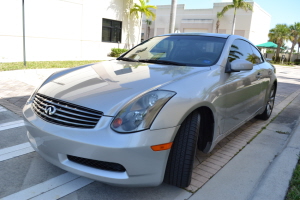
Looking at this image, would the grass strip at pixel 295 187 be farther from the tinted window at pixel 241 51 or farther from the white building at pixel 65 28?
the white building at pixel 65 28

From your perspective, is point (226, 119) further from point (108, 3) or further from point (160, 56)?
point (108, 3)

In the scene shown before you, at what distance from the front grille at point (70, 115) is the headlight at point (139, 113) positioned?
7.1 inches

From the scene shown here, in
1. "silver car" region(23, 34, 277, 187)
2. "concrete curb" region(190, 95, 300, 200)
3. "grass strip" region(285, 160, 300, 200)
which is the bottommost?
"concrete curb" region(190, 95, 300, 200)

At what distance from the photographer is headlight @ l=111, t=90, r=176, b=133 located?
6.68 feet

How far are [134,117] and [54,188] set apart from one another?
42.6 inches

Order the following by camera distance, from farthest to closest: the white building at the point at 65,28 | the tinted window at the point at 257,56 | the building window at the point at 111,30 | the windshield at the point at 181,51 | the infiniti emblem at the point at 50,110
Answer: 1. the building window at the point at 111,30
2. the white building at the point at 65,28
3. the tinted window at the point at 257,56
4. the windshield at the point at 181,51
5. the infiniti emblem at the point at 50,110

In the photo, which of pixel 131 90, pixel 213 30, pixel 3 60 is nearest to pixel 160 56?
pixel 131 90

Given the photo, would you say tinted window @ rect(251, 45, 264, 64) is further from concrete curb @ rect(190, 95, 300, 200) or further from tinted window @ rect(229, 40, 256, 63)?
concrete curb @ rect(190, 95, 300, 200)

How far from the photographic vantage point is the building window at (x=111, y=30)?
1714 centimetres

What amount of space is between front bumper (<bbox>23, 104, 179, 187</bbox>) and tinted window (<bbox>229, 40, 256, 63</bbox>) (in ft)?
5.69

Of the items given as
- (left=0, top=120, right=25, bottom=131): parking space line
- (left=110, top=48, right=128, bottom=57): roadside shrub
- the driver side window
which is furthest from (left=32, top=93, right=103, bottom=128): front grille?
(left=110, top=48, right=128, bottom=57): roadside shrub

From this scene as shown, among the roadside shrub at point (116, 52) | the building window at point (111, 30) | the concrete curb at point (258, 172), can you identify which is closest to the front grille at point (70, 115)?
the concrete curb at point (258, 172)

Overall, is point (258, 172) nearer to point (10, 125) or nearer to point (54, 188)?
point (54, 188)

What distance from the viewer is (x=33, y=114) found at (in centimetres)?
248
